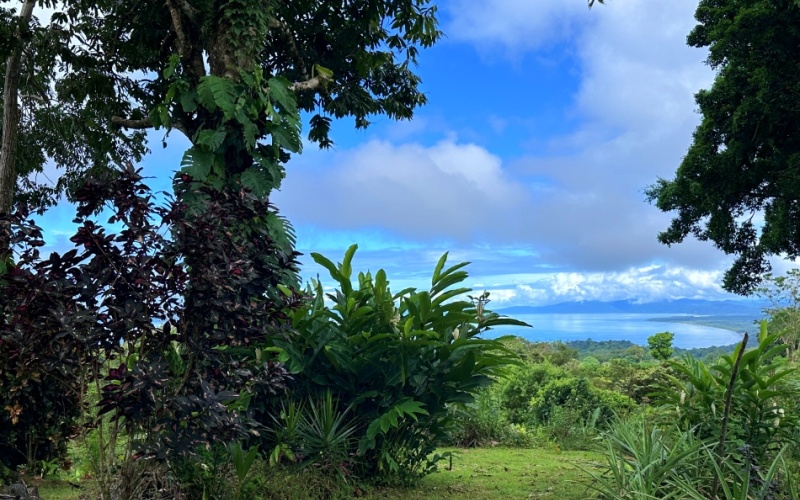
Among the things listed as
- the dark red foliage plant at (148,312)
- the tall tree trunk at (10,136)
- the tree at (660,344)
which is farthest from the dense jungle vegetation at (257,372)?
the tree at (660,344)

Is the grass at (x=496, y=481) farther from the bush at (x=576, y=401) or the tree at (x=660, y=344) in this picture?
the tree at (x=660, y=344)

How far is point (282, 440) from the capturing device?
5.47 m

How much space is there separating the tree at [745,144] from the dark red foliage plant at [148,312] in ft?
45.4

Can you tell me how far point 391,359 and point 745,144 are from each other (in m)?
13.6

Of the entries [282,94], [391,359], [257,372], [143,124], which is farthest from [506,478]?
[143,124]

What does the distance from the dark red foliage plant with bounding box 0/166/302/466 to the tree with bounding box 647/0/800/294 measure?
45.4ft

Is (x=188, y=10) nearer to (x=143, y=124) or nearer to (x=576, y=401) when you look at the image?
(x=143, y=124)

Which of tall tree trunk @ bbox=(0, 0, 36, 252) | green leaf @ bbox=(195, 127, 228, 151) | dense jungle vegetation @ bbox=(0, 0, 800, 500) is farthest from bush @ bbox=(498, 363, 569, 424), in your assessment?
tall tree trunk @ bbox=(0, 0, 36, 252)

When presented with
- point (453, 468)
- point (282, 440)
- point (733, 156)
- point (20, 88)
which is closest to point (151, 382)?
point (282, 440)

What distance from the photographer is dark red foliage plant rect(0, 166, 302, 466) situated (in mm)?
4020

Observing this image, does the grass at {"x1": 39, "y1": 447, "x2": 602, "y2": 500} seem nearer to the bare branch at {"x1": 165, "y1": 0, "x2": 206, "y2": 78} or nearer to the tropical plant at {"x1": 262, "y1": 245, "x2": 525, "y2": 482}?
the tropical plant at {"x1": 262, "y1": 245, "x2": 525, "y2": 482}

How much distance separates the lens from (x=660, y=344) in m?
14.7

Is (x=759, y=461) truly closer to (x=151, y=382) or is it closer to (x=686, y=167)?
→ (x=151, y=382)

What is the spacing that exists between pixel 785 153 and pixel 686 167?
2209mm
